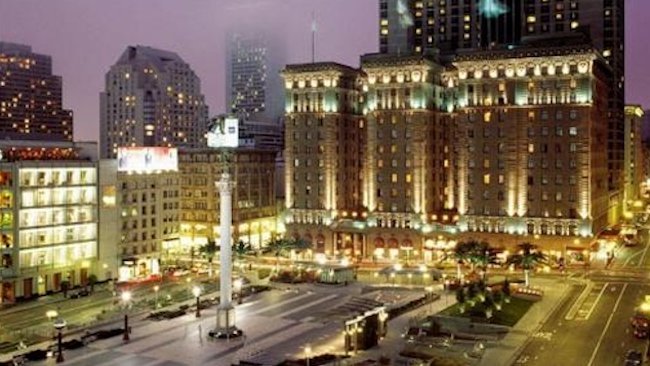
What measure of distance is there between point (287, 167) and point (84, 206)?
56285 mm

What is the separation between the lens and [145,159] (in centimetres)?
14800

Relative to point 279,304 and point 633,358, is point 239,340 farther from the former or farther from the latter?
point 633,358

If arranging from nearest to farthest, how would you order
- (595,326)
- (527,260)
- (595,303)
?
1. (595,326)
2. (595,303)
3. (527,260)

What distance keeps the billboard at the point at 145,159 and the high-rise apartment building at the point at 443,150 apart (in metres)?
32.0

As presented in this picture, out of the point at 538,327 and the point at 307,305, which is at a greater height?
the point at 307,305

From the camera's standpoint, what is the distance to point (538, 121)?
152000 millimetres

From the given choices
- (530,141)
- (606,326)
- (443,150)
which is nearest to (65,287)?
(606,326)

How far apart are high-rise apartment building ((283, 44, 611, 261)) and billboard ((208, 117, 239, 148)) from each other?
248ft

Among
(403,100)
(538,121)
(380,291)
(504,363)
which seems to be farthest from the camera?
(403,100)

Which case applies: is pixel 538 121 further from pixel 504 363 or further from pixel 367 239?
pixel 504 363

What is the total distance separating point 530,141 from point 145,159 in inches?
2941

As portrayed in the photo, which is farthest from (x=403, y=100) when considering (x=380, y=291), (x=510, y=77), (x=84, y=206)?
(x=84, y=206)

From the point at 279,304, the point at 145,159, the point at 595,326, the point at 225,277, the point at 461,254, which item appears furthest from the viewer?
the point at 145,159

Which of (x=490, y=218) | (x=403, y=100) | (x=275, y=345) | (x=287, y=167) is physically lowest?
(x=275, y=345)
